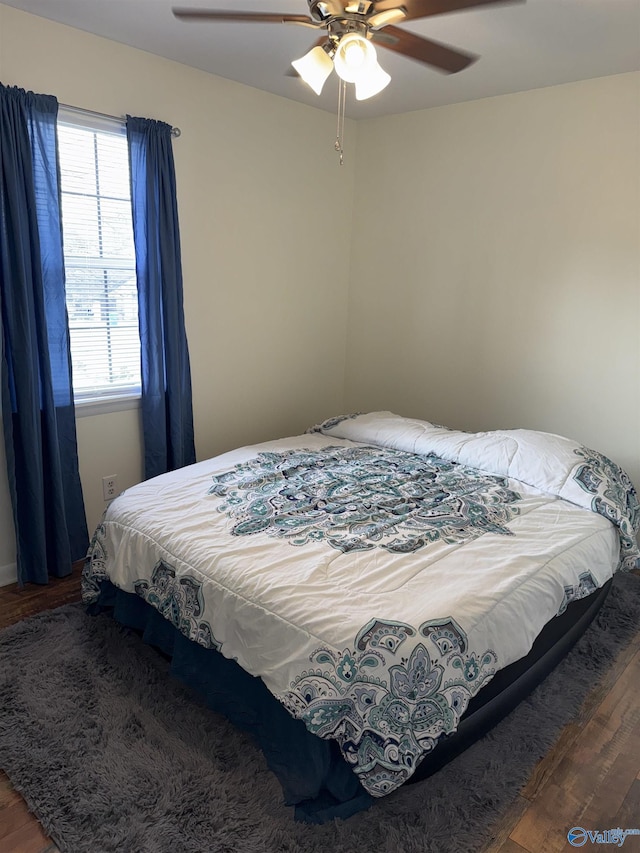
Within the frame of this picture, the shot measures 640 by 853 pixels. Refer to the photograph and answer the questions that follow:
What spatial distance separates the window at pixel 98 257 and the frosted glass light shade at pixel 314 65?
1314 millimetres

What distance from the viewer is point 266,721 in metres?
1.84

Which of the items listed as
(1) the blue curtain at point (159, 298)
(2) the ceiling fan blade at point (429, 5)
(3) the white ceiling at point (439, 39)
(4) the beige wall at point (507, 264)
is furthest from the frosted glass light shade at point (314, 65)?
(4) the beige wall at point (507, 264)

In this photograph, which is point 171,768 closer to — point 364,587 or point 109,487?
point 364,587

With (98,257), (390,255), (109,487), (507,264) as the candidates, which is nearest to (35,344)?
(98,257)

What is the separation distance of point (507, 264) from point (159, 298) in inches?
78.3

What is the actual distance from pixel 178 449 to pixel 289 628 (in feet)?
5.82

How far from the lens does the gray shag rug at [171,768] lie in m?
1.61

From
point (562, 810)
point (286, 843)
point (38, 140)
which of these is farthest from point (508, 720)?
point (38, 140)

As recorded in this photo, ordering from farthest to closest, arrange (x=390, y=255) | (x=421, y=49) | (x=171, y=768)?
(x=390, y=255) → (x=421, y=49) → (x=171, y=768)

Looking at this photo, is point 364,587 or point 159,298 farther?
point 159,298

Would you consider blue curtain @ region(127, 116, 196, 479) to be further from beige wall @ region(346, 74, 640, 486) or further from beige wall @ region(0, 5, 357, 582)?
beige wall @ region(346, 74, 640, 486)

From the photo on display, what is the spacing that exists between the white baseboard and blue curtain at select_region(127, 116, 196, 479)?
78 centimetres

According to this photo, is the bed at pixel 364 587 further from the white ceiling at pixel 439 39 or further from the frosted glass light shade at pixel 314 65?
the white ceiling at pixel 439 39

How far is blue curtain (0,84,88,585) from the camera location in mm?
2490
